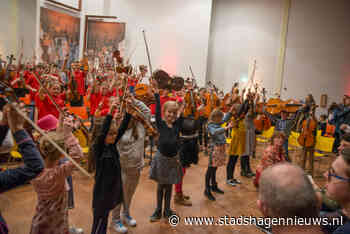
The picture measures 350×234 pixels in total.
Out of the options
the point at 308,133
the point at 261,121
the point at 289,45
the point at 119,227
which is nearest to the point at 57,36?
the point at 261,121

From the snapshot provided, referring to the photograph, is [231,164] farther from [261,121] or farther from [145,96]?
[145,96]

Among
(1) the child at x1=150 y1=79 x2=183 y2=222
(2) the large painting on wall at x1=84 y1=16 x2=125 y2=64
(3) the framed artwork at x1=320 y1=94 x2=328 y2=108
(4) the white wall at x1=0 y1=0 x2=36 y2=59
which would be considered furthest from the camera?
(2) the large painting on wall at x1=84 y1=16 x2=125 y2=64

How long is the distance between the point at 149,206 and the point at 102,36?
31.6 feet

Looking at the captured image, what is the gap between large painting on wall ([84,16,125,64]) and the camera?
11148 millimetres

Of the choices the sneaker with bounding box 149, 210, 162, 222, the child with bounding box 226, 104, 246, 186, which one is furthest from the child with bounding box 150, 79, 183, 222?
the child with bounding box 226, 104, 246, 186

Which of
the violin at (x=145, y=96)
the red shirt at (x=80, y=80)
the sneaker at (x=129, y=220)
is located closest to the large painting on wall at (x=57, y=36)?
the red shirt at (x=80, y=80)

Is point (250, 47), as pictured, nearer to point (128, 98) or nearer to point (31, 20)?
point (31, 20)

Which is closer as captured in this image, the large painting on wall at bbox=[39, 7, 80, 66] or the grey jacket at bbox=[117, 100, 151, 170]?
the grey jacket at bbox=[117, 100, 151, 170]

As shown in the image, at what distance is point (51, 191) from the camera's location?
178cm

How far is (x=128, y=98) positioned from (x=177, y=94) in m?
3.19

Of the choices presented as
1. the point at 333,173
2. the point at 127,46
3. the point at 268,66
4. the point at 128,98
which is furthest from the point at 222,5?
the point at 333,173

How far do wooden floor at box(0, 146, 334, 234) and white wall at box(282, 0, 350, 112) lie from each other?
8.06 metres

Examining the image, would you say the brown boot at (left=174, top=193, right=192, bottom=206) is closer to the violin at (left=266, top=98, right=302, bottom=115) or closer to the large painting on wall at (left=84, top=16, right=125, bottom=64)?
the violin at (left=266, top=98, right=302, bottom=115)

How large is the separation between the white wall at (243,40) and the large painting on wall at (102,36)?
14.3ft
